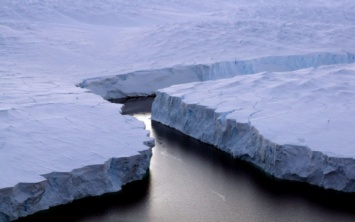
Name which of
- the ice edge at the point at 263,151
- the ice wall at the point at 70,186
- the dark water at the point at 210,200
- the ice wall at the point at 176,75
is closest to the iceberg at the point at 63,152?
the ice wall at the point at 70,186

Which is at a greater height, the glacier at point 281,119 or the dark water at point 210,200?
the glacier at point 281,119

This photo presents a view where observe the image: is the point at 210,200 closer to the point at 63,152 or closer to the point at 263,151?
the point at 263,151

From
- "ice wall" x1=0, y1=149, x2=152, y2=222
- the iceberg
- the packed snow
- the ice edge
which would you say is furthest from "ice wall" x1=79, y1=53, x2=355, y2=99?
"ice wall" x1=0, y1=149, x2=152, y2=222

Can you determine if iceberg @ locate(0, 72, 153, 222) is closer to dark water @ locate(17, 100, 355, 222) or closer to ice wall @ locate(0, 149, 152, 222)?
ice wall @ locate(0, 149, 152, 222)

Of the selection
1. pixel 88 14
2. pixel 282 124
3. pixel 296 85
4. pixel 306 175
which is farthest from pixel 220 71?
pixel 88 14

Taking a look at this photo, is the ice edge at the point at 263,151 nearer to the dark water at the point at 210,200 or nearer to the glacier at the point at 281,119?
the glacier at the point at 281,119

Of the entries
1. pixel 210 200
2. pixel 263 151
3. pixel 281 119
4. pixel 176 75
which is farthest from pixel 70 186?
→ pixel 176 75

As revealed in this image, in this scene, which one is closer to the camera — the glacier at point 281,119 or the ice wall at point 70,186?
the ice wall at point 70,186

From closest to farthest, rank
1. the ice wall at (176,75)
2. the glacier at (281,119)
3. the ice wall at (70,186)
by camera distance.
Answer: the ice wall at (70,186)
the glacier at (281,119)
the ice wall at (176,75)
